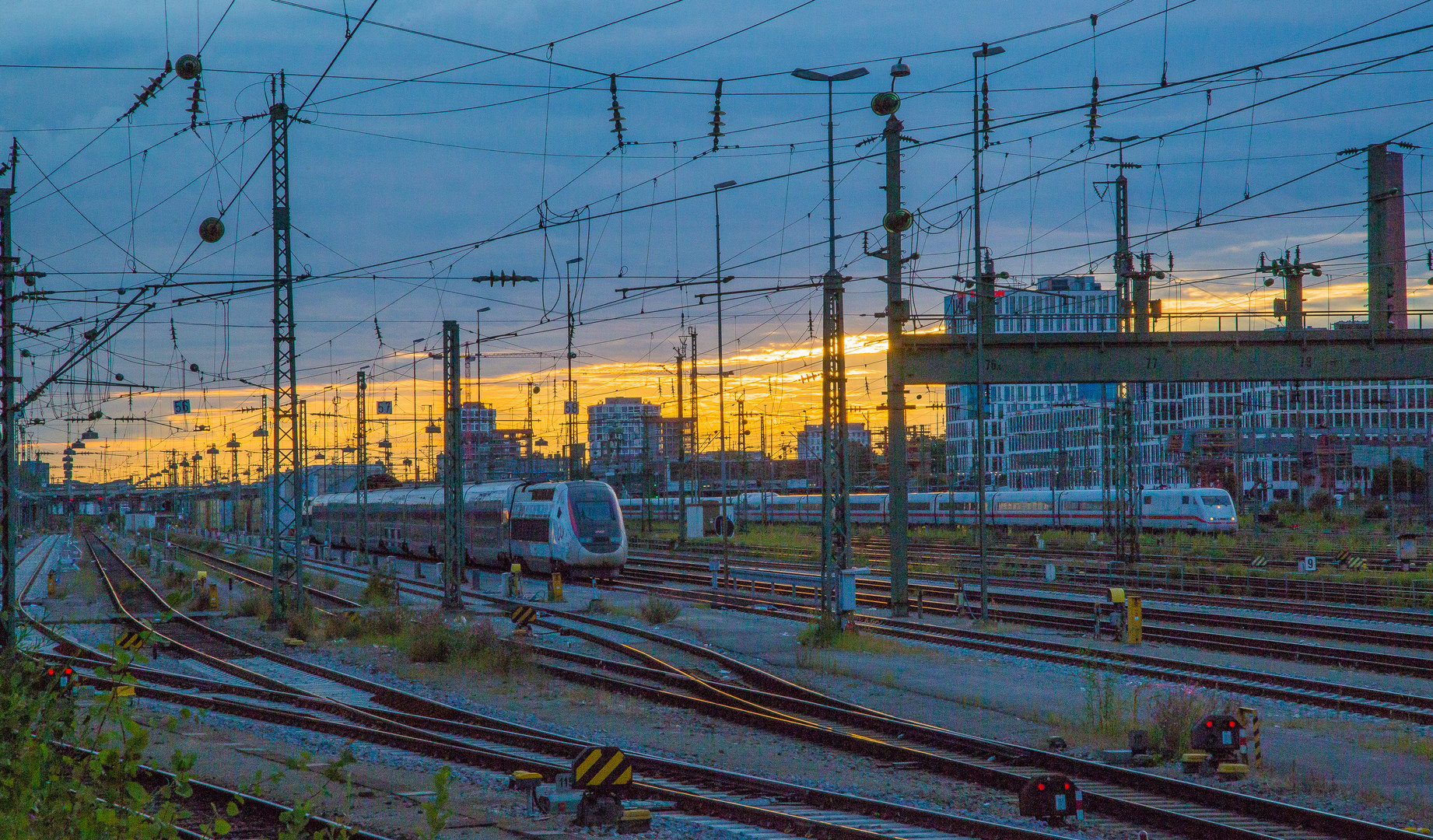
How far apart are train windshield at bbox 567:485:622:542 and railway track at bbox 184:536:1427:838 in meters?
18.2

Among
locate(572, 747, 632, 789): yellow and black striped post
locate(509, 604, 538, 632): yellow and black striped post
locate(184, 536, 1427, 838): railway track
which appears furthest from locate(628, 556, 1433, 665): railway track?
locate(572, 747, 632, 789): yellow and black striped post

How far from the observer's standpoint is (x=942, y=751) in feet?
47.7

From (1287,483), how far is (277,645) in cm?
10316

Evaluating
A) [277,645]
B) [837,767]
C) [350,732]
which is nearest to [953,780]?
[837,767]

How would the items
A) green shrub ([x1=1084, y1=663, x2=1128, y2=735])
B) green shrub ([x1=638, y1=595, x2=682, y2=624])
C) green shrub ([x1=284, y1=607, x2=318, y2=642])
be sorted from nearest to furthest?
green shrub ([x1=1084, y1=663, x2=1128, y2=735]), green shrub ([x1=284, y1=607, x2=318, y2=642]), green shrub ([x1=638, y1=595, x2=682, y2=624])

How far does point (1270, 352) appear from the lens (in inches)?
1139

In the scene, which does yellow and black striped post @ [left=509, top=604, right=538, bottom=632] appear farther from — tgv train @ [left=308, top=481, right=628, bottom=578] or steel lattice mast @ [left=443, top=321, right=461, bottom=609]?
tgv train @ [left=308, top=481, right=628, bottom=578]

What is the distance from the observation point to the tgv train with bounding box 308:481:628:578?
4206cm

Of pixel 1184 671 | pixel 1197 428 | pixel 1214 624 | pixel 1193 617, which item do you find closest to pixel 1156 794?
pixel 1184 671

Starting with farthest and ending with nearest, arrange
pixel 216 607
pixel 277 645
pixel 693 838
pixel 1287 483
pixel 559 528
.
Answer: pixel 1287 483, pixel 559 528, pixel 216 607, pixel 277 645, pixel 693 838

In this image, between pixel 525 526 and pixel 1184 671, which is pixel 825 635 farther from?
pixel 525 526

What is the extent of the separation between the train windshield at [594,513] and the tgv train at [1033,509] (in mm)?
16204

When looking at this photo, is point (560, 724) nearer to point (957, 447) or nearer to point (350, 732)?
point (350, 732)

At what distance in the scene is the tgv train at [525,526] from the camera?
42.1 meters
